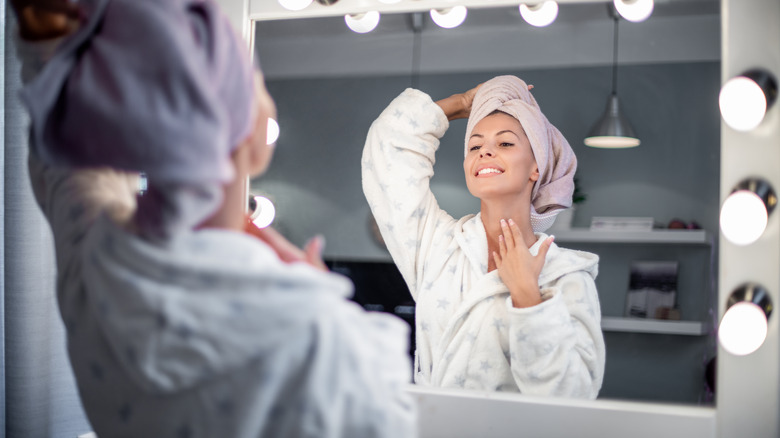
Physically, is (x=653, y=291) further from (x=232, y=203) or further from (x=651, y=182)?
(x=232, y=203)

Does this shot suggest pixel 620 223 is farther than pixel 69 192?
Yes

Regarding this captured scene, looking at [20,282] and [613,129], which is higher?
[613,129]

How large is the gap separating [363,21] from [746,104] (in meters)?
0.51

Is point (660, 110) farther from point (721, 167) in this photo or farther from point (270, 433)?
point (270, 433)

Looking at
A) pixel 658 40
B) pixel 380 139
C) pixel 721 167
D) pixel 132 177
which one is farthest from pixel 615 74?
pixel 132 177

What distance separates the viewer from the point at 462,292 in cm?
83

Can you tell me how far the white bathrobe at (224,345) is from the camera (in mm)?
396

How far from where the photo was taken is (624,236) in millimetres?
792

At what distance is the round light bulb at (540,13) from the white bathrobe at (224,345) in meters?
0.56

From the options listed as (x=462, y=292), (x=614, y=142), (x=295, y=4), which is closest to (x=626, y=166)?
(x=614, y=142)

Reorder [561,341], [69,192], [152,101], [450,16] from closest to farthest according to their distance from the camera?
[152,101] → [69,192] → [561,341] → [450,16]

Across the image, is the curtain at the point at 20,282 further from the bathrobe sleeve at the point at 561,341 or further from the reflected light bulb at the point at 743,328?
the reflected light bulb at the point at 743,328

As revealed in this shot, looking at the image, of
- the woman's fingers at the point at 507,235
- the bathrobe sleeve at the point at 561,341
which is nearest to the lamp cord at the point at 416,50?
the woman's fingers at the point at 507,235

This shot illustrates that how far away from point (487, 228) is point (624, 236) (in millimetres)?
169
